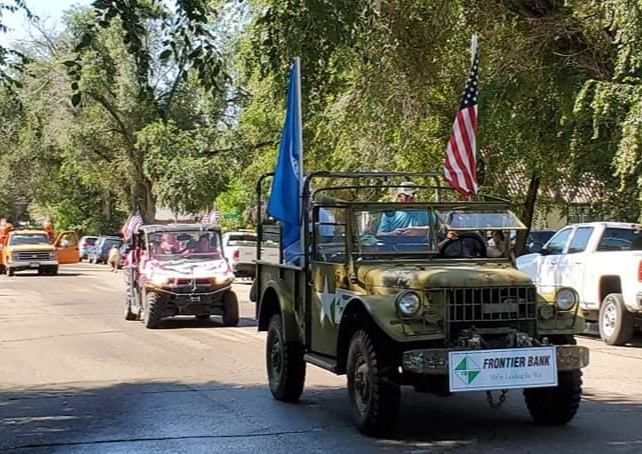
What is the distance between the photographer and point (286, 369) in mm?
10086

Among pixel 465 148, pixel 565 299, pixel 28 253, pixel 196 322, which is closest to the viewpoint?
pixel 565 299

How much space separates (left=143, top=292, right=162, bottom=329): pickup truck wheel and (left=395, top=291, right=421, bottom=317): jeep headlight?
11160mm

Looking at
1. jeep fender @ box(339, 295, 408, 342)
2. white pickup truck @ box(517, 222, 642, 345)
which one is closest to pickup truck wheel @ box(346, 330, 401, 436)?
jeep fender @ box(339, 295, 408, 342)

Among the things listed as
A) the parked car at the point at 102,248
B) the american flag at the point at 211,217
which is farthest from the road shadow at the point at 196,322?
the parked car at the point at 102,248

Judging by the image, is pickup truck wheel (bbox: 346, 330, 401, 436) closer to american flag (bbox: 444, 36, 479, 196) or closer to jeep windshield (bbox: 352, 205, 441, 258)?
jeep windshield (bbox: 352, 205, 441, 258)

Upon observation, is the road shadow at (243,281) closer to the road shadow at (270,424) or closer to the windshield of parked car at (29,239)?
the windshield of parked car at (29,239)

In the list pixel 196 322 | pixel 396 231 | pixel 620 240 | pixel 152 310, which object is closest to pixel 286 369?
pixel 396 231

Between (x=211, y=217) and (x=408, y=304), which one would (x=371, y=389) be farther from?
(x=211, y=217)

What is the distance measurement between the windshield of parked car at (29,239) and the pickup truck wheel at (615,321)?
103 feet

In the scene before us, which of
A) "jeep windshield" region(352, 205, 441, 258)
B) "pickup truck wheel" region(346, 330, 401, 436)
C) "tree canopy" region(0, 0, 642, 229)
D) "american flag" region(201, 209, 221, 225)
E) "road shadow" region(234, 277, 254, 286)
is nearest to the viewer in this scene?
"pickup truck wheel" region(346, 330, 401, 436)

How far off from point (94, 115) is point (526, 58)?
34585mm

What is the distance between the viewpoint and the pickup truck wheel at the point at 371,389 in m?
7.95

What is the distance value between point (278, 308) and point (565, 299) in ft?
10.5

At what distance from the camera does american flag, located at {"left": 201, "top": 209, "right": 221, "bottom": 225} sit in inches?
1813
